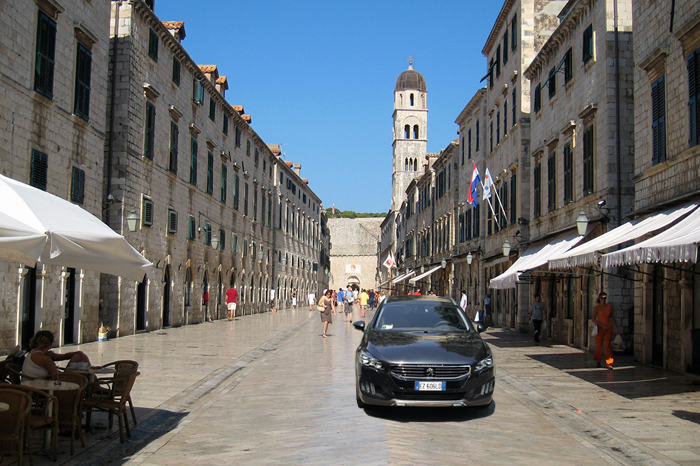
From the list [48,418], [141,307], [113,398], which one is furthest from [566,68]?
[48,418]

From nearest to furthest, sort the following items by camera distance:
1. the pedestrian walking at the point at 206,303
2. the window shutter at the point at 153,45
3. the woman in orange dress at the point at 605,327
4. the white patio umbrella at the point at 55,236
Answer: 1. the white patio umbrella at the point at 55,236
2. the woman in orange dress at the point at 605,327
3. the window shutter at the point at 153,45
4. the pedestrian walking at the point at 206,303

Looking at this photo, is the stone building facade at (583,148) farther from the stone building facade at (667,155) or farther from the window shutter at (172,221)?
the window shutter at (172,221)

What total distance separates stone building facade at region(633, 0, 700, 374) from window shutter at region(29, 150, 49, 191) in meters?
14.3

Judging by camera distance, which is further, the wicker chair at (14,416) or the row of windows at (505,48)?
the row of windows at (505,48)

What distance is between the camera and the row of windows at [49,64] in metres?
17.3

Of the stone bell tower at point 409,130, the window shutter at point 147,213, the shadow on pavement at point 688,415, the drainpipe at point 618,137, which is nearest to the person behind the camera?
the shadow on pavement at point 688,415

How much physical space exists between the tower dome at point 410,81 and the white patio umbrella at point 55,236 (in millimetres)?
94256

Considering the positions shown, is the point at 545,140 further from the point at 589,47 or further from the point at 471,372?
the point at 471,372

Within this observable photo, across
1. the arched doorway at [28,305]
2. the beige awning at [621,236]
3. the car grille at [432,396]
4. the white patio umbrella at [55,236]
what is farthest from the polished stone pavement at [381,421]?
the arched doorway at [28,305]

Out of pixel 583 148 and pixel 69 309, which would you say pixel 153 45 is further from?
pixel 583 148

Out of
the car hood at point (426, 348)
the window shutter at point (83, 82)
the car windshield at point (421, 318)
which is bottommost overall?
the car hood at point (426, 348)

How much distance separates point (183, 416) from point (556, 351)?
43.2 feet

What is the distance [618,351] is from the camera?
18203 mm

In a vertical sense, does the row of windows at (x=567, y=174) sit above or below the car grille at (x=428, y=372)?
above
